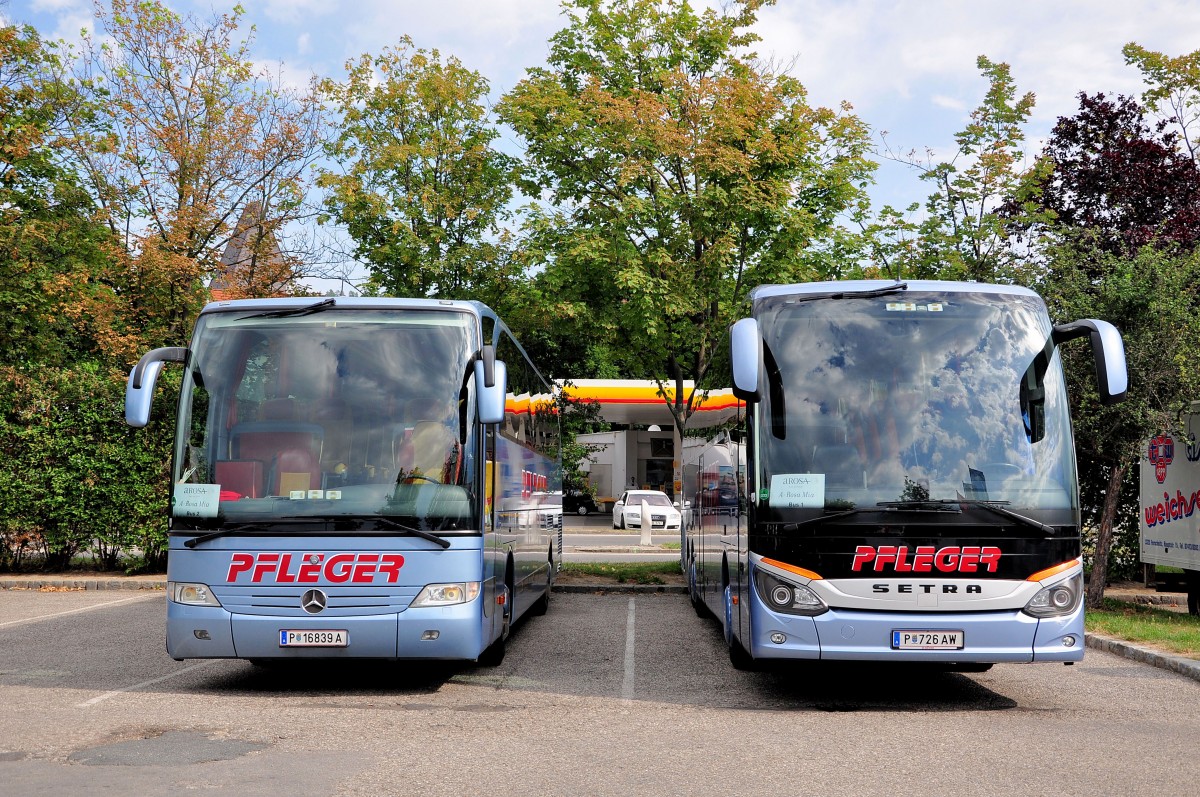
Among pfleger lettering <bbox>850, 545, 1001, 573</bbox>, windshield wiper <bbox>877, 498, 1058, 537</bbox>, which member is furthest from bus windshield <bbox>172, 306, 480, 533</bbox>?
windshield wiper <bbox>877, 498, 1058, 537</bbox>

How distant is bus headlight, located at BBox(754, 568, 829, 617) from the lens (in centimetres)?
898

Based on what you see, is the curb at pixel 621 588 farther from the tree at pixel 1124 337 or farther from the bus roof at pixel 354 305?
the bus roof at pixel 354 305

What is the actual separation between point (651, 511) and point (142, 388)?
1262 inches

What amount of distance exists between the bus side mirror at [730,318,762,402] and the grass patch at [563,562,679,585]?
37.6 ft

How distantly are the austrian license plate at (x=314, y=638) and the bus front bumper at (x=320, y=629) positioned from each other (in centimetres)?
2

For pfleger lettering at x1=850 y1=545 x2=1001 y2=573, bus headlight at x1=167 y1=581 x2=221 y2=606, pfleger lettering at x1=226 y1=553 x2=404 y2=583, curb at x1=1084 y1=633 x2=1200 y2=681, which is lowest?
curb at x1=1084 y1=633 x2=1200 y2=681

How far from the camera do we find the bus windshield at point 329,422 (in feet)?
31.8

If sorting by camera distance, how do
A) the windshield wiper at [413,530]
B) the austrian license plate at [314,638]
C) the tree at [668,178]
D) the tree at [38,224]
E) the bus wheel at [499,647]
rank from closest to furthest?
1. the austrian license plate at [314,638]
2. the windshield wiper at [413,530]
3. the bus wheel at [499,647]
4. the tree at [668,178]
5. the tree at [38,224]

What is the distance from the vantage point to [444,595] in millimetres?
9680

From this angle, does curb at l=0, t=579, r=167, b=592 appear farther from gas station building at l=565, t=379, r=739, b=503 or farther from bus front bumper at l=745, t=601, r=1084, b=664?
gas station building at l=565, t=379, r=739, b=503

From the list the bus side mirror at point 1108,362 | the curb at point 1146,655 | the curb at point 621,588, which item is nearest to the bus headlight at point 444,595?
the bus side mirror at point 1108,362

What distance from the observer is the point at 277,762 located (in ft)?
23.6

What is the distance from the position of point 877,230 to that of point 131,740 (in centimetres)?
1542

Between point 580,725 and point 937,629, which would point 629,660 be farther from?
point 937,629
